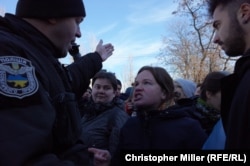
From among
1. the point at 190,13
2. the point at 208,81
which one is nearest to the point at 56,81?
the point at 208,81

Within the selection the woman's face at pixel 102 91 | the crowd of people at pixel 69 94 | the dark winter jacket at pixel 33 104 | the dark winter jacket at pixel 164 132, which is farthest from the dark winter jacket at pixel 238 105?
the woman's face at pixel 102 91

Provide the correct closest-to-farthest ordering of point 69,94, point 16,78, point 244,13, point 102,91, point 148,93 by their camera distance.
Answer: point 16,78
point 69,94
point 244,13
point 148,93
point 102,91

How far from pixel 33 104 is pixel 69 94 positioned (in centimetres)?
35

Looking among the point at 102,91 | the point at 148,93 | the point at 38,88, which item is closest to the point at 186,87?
the point at 102,91

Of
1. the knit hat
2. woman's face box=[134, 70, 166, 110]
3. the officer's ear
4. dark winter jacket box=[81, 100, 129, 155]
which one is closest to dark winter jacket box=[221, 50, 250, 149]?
the officer's ear

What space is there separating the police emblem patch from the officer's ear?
1193mm

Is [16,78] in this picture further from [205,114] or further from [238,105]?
[205,114]

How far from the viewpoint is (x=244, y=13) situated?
6.17 ft

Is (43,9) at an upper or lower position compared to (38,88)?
upper

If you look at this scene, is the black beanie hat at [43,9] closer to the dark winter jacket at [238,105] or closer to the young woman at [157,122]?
the dark winter jacket at [238,105]

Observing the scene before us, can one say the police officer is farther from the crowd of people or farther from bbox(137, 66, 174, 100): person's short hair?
bbox(137, 66, 174, 100): person's short hair

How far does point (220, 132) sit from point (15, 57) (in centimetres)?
149

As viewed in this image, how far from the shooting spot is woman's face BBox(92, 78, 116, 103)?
12.7 feet

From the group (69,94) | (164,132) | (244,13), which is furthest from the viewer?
(164,132)
